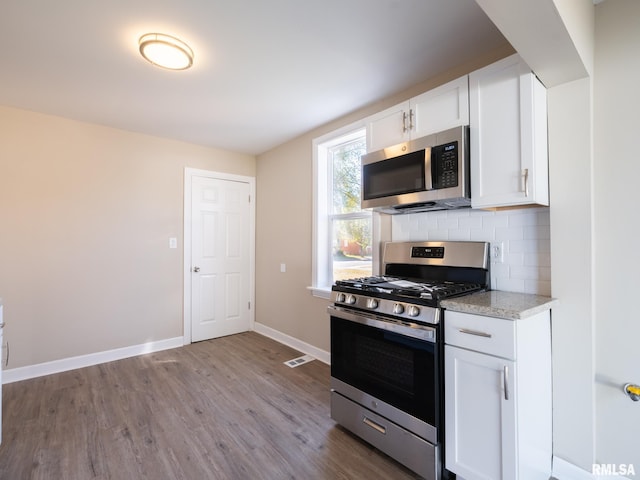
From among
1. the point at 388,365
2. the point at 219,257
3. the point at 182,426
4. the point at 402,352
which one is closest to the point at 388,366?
the point at 388,365

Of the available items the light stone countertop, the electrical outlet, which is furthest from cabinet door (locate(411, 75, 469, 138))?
the light stone countertop

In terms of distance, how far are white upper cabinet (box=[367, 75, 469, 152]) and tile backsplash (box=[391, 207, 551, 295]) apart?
2.00ft

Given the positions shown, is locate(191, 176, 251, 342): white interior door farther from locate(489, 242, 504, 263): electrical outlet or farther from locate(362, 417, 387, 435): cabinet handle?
locate(489, 242, 504, 263): electrical outlet

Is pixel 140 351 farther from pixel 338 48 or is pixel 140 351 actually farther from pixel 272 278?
pixel 338 48

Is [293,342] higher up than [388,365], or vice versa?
[388,365]

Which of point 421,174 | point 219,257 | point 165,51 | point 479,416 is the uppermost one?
point 165,51

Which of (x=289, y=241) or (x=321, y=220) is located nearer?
(x=321, y=220)

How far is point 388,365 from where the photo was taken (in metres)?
1.80

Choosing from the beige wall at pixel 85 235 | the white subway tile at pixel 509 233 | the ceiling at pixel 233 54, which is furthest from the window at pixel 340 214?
the beige wall at pixel 85 235

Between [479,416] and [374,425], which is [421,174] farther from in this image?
[374,425]

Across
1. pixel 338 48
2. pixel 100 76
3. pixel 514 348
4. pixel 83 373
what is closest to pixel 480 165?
pixel 514 348

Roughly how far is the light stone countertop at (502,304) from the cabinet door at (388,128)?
3.73 feet

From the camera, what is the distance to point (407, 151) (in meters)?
2.06

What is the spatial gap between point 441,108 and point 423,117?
12cm
